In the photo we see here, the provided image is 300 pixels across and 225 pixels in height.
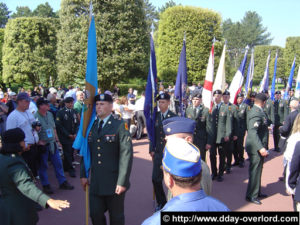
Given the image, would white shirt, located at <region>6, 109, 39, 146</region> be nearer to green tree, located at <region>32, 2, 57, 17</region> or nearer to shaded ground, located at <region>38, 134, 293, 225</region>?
shaded ground, located at <region>38, 134, 293, 225</region>

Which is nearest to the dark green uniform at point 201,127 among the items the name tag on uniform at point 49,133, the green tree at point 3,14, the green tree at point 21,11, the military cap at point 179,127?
the military cap at point 179,127

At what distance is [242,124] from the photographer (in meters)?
8.41

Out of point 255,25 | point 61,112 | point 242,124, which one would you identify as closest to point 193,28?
point 242,124

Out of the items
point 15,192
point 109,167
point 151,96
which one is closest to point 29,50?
point 151,96

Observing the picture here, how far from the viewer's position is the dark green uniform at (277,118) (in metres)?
10.2

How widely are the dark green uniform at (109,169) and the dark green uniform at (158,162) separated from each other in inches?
51.6

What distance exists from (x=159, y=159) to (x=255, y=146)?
2.05 metres

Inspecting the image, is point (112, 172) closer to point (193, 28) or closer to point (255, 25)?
point (193, 28)

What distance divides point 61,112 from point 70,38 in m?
13.9

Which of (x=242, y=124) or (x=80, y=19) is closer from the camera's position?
(x=242, y=124)

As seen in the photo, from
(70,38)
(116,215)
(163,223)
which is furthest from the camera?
(70,38)

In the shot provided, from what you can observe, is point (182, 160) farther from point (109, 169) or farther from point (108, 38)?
point (108, 38)

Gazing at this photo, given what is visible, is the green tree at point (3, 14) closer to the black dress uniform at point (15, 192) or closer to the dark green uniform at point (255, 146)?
the dark green uniform at point (255, 146)

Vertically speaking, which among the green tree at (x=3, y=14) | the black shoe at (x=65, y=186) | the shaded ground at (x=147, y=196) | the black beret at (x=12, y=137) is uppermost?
the green tree at (x=3, y=14)
